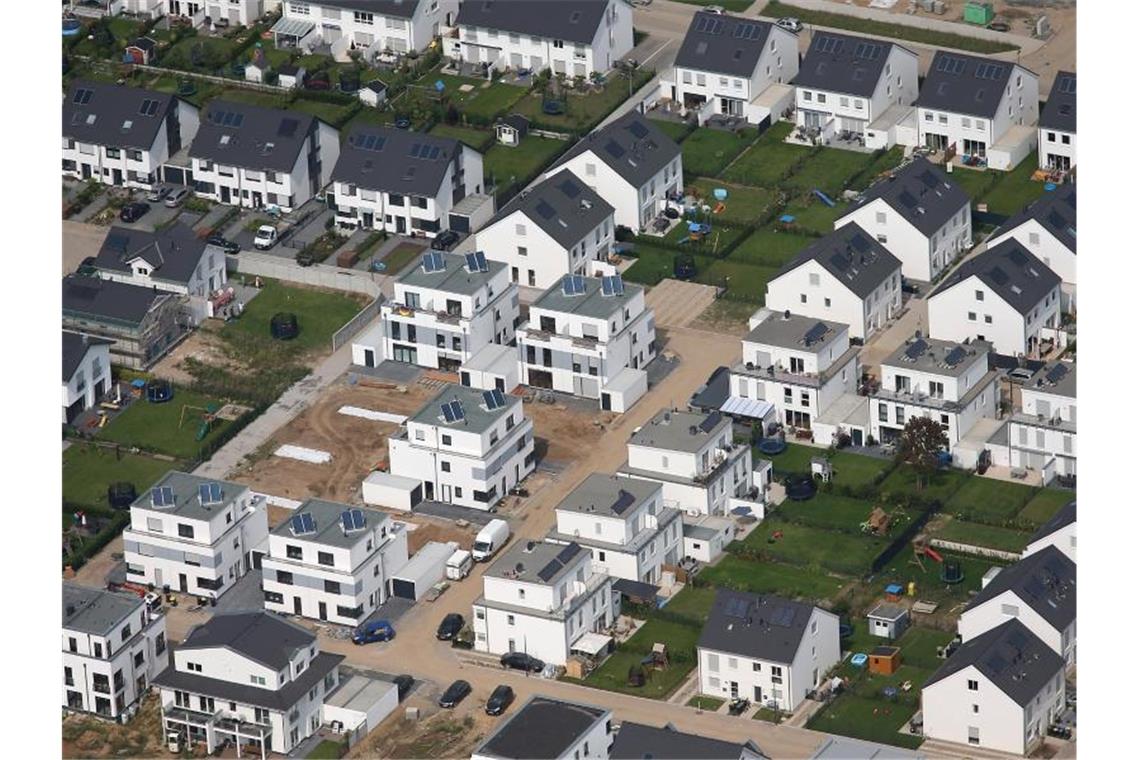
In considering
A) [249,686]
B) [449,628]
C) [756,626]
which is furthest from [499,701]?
[756,626]

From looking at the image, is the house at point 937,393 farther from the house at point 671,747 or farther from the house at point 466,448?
the house at point 671,747

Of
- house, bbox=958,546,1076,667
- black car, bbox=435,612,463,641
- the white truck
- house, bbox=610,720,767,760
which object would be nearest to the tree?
house, bbox=958,546,1076,667

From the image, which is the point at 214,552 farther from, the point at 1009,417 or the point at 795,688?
the point at 1009,417

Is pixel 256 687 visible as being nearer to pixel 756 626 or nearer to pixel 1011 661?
pixel 756 626

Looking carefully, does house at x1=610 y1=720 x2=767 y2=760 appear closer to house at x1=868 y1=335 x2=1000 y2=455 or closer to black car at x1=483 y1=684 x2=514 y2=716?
black car at x1=483 y1=684 x2=514 y2=716

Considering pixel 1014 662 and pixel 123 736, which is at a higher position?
pixel 1014 662

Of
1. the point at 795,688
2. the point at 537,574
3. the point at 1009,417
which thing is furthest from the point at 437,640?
the point at 1009,417
